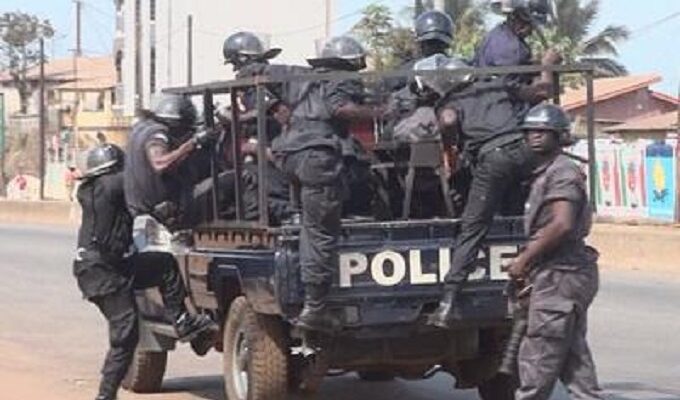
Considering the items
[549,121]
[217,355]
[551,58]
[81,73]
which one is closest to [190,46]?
[81,73]

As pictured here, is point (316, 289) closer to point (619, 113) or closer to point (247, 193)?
point (247, 193)

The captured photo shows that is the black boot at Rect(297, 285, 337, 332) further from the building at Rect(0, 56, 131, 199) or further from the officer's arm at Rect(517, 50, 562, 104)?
the building at Rect(0, 56, 131, 199)

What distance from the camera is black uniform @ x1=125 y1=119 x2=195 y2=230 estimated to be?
920 centimetres

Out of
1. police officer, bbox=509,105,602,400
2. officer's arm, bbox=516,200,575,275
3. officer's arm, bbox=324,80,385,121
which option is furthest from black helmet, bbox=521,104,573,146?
officer's arm, bbox=324,80,385,121

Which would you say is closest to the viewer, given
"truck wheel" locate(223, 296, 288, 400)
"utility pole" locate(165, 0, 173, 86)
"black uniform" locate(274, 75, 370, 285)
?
"black uniform" locate(274, 75, 370, 285)

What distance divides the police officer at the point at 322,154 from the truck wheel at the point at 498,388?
1.63 meters

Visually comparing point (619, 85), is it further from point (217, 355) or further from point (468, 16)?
point (217, 355)

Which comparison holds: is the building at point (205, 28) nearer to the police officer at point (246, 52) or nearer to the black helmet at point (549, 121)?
the police officer at point (246, 52)

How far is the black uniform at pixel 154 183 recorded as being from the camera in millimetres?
9203

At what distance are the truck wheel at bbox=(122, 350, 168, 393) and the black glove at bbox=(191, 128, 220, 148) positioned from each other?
6.67ft

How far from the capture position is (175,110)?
31.2 ft

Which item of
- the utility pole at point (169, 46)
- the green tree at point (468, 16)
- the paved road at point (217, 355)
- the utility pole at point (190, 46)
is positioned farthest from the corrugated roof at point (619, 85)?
the paved road at point (217, 355)

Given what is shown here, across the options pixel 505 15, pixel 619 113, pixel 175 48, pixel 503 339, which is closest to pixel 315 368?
pixel 503 339

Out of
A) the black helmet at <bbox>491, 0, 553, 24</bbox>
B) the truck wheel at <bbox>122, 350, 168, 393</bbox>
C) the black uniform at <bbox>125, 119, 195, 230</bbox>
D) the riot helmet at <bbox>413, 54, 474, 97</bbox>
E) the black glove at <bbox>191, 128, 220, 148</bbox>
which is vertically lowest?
the truck wheel at <bbox>122, 350, 168, 393</bbox>
